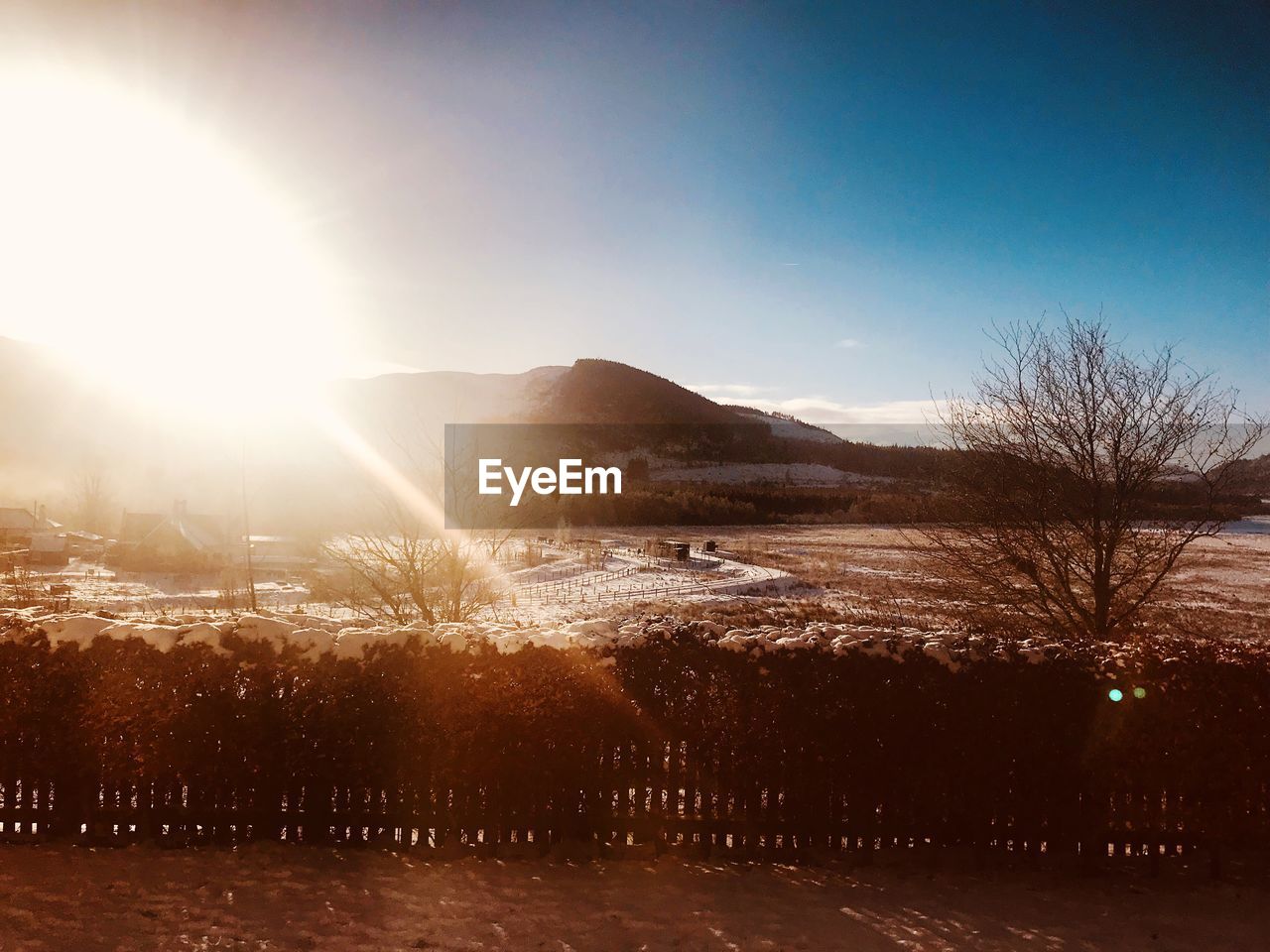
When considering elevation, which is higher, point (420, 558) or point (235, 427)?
point (235, 427)

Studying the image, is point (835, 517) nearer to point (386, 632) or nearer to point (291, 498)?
point (291, 498)

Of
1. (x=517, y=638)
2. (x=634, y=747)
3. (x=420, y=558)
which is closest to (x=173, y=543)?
(x=420, y=558)

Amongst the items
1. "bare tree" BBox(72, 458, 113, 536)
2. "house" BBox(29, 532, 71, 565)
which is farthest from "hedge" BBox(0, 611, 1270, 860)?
"bare tree" BBox(72, 458, 113, 536)

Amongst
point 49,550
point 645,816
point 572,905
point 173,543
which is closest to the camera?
point 572,905

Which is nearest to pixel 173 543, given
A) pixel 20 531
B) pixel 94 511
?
pixel 20 531

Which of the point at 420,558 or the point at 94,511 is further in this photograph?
the point at 94,511

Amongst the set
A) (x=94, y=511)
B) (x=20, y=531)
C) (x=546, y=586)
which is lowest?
(x=546, y=586)

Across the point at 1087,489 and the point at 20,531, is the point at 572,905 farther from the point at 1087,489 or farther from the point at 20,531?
the point at 20,531

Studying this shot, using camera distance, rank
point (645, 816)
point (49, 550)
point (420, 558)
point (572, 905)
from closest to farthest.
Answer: point (572, 905) < point (645, 816) < point (420, 558) < point (49, 550)
